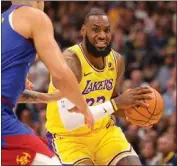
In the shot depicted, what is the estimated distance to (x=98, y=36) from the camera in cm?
651

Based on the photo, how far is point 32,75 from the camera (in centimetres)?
1294

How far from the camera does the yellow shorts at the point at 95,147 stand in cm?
642

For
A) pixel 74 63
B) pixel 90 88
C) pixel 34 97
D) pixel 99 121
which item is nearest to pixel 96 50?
pixel 74 63

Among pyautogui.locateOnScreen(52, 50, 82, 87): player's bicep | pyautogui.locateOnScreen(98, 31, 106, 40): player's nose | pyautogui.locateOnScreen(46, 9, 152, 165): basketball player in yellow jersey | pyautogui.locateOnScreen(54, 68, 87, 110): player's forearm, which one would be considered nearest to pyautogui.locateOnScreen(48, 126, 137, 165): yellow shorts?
pyautogui.locateOnScreen(46, 9, 152, 165): basketball player in yellow jersey

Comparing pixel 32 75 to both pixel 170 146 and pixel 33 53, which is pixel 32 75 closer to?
pixel 170 146

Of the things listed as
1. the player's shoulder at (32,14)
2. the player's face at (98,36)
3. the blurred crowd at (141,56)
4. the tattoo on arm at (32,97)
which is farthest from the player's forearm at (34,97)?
the blurred crowd at (141,56)

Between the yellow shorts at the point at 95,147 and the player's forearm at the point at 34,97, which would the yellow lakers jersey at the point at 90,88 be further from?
the player's forearm at the point at 34,97

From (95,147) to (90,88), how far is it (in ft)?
1.90

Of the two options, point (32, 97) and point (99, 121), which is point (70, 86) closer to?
point (32, 97)

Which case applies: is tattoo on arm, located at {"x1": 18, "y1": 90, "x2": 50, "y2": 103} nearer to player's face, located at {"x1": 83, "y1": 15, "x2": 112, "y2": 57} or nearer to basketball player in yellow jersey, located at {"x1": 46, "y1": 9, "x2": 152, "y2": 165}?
basketball player in yellow jersey, located at {"x1": 46, "y1": 9, "x2": 152, "y2": 165}

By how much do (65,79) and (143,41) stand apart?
355 inches

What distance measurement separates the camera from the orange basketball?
6.11m

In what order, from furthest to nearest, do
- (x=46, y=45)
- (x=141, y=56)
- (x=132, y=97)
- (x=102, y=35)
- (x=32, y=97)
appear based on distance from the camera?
(x=141, y=56) < (x=102, y=35) < (x=132, y=97) < (x=32, y=97) < (x=46, y=45)

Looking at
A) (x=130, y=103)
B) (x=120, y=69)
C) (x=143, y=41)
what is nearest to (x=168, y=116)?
(x=143, y=41)
